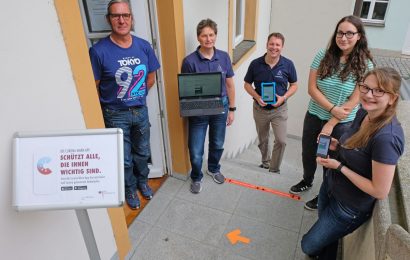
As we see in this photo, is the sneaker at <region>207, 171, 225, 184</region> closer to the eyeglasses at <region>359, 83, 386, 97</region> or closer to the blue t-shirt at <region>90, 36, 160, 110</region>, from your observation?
the blue t-shirt at <region>90, 36, 160, 110</region>

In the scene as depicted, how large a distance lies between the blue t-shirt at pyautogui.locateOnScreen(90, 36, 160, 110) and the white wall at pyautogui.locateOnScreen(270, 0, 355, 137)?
12.5ft

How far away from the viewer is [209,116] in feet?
9.64

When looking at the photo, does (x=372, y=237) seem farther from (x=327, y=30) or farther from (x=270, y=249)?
(x=327, y=30)

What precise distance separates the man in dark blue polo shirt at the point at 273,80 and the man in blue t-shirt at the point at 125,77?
1155mm

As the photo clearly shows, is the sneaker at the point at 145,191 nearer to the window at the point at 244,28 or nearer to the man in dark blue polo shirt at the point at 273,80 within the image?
the man in dark blue polo shirt at the point at 273,80

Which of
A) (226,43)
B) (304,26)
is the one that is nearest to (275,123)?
(226,43)

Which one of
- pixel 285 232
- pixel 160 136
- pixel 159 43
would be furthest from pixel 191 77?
pixel 285 232

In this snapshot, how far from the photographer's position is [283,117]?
11.2 feet

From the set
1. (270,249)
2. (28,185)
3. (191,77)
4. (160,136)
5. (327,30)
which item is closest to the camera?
(28,185)

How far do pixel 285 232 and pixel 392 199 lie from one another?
44.5 inches

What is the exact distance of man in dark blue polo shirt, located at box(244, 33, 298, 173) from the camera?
3.04 meters

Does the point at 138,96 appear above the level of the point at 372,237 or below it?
above

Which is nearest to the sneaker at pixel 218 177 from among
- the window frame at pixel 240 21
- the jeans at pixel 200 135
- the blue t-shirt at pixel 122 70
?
the jeans at pixel 200 135

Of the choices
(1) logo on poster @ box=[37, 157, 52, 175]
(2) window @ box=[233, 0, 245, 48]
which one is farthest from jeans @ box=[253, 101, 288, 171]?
(1) logo on poster @ box=[37, 157, 52, 175]
